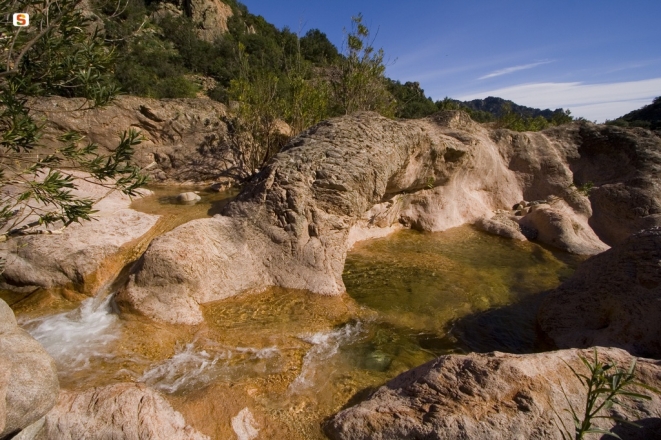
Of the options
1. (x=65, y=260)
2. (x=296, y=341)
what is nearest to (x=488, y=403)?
(x=296, y=341)

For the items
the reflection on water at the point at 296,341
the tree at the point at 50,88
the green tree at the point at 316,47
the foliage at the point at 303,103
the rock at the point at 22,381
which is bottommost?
the reflection on water at the point at 296,341

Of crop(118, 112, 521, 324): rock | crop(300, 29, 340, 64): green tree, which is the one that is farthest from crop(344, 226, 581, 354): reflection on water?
crop(300, 29, 340, 64): green tree

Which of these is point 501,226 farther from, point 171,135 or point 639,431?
point 171,135

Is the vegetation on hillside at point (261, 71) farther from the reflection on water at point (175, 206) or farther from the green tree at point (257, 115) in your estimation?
the reflection on water at point (175, 206)

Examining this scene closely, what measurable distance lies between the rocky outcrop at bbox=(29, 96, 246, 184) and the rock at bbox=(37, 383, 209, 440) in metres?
9.27

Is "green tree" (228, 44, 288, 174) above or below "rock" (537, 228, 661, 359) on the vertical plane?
above

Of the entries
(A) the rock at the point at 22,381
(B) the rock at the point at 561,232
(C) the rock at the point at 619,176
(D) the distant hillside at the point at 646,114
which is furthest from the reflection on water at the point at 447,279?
(D) the distant hillside at the point at 646,114

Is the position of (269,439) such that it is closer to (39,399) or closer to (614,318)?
(39,399)

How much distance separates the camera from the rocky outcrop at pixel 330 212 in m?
4.71

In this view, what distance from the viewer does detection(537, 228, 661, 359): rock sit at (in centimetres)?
365

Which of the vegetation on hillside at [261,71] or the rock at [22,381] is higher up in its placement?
the vegetation on hillside at [261,71]

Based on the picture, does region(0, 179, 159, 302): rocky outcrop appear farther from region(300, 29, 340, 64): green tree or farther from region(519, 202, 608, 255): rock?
region(300, 29, 340, 64): green tree

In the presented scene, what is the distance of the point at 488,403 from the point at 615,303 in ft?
8.29

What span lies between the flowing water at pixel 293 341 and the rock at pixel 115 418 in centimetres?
16
